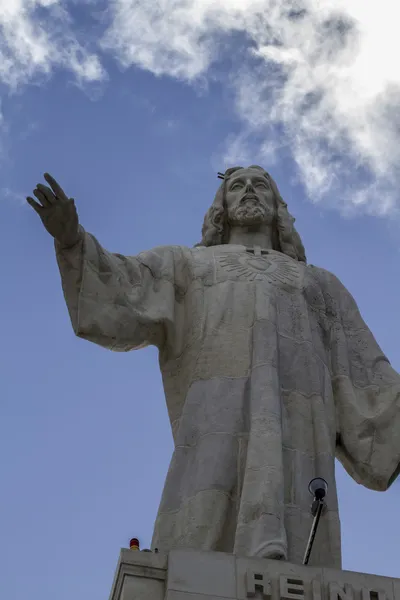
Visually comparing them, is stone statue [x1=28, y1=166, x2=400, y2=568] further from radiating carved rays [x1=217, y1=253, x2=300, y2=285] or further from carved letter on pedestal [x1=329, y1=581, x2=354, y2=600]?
carved letter on pedestal [x1=329, y1=581, x2=354, y2=600]

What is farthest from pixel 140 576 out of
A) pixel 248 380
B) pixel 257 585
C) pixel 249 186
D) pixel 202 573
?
pixel 249 186

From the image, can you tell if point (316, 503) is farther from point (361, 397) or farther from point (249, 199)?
point (249, 199)

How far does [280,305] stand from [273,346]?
934 mm

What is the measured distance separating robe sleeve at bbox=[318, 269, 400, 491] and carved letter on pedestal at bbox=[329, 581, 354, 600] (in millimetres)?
3053

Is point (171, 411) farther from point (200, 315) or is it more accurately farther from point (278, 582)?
point (278, 582)

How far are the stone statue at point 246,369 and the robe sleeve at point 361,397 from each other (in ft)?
0.06

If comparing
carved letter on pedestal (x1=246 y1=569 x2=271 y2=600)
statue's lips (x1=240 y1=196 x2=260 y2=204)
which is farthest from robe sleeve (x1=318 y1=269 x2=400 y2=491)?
carved letter on pedestal (x1=246 y1=569 x2=271 y2=600)

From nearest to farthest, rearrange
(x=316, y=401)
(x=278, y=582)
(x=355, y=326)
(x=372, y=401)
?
(x=278, y=582), (x=316, y=401), (x=372, y=401), (x=355, y=326)

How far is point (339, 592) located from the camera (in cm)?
1245

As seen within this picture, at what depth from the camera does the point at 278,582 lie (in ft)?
40.8

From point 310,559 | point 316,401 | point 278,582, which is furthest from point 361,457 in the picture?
point 278,582

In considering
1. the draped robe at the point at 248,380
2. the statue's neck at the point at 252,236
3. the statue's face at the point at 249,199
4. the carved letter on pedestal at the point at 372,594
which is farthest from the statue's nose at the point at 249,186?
the carved letter on pedestal at the point at 372,594

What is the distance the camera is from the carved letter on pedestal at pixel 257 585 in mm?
12258

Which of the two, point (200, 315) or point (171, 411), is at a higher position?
point (200, 315)
